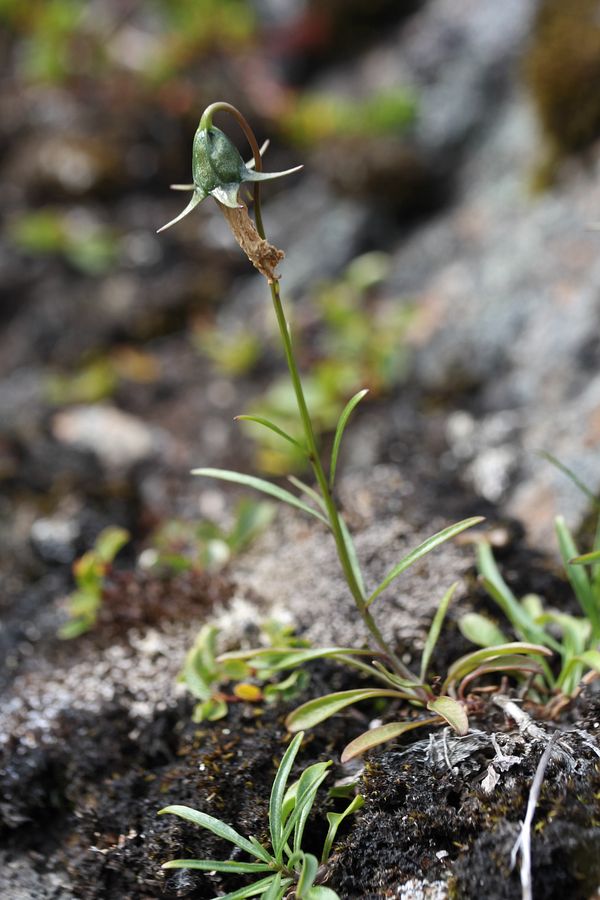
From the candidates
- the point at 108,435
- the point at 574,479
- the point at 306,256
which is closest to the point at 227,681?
the point at 574,479

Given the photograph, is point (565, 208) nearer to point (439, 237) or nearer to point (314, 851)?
point (439, 237)

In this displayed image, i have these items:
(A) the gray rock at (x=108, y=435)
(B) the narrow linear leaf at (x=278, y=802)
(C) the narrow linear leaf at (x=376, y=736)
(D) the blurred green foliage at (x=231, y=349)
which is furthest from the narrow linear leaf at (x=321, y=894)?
(D) the blurred green foliage at (x=231, y=349)

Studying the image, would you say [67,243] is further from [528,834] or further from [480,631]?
[528,834]

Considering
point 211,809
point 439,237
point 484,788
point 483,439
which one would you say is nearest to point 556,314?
point 483,439

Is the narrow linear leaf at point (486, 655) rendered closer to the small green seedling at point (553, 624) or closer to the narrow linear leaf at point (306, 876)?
the small green seedling at point (553, 624)

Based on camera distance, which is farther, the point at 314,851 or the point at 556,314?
the point at 556,314
